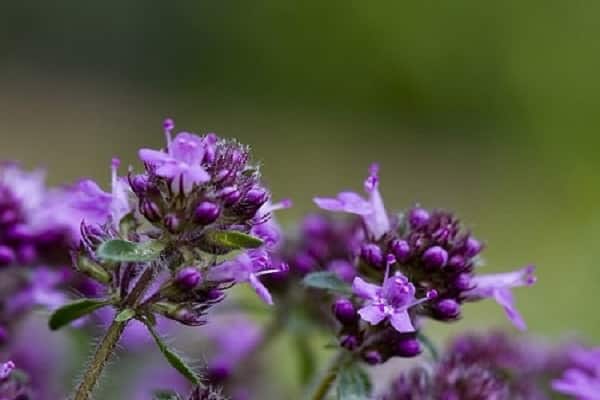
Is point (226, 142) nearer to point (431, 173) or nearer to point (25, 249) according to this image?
point (25, 249)

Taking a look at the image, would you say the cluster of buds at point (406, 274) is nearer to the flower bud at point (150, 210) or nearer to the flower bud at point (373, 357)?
the flower bud at point (373, 357)

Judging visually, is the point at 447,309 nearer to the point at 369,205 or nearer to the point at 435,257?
the point at 435,257

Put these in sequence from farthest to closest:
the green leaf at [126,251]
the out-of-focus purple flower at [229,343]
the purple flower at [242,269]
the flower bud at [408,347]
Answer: the out-of-focus purple flower at [229,343]
the flower bud at [408,347]
the purple flower at [242,269]
the green leaf at [126,251]

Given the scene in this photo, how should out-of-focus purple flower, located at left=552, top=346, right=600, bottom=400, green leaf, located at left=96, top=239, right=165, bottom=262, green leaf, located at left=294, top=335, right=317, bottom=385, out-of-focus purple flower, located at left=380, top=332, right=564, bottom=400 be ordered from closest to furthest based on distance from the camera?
1. green leaf, located at left=96, top=239, right=165, bottom=262
2. out-of-focus purple flower, located at left=380, top=332, right=564, bottom=400
3. out-of-focus purple flower, located at left=552, top=346, right=600, bottom=400
4. green leaf, located at left=294, top=335, right=317, bottom=385

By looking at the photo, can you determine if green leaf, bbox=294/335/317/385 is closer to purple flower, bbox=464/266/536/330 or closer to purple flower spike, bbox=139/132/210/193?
purple flower, bbox=464/266/536/330

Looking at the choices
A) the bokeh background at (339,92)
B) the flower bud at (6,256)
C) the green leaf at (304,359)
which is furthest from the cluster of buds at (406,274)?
the bokeh background at (339,92)

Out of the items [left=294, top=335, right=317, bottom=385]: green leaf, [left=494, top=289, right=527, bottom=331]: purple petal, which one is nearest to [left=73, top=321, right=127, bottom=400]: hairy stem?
[left=494, top=289, right=527, bottom=331]: purple petal

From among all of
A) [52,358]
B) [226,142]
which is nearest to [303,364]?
[52,358]
